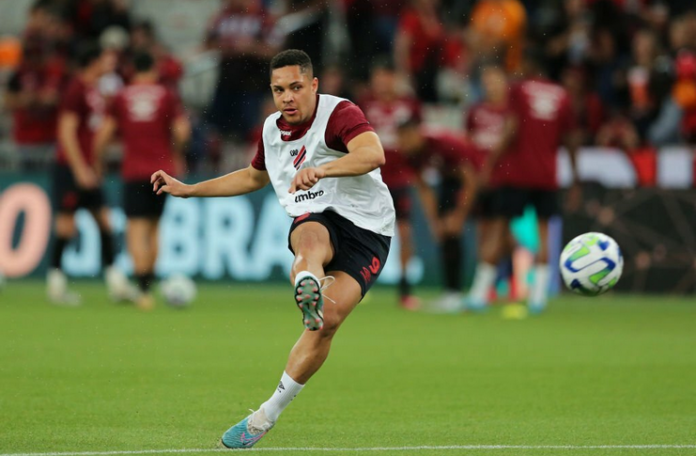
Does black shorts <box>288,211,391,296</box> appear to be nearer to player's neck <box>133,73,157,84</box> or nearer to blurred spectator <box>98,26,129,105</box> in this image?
player's neck <box>133,73,157,84</box>

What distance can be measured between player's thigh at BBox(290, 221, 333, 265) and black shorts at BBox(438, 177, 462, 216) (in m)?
8.22

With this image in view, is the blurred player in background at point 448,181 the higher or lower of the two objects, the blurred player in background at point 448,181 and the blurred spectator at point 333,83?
the lower

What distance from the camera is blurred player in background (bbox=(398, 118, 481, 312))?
559 inches

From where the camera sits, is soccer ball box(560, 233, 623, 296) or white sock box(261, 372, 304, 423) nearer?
white sock box(261, 372, 304, 423)

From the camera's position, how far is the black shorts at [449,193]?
47.9 feet

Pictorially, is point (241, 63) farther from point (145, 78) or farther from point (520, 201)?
point (520, 201)

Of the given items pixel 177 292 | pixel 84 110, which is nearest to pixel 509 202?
pixel 177 292

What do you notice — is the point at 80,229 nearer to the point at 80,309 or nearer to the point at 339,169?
the point at 80,309

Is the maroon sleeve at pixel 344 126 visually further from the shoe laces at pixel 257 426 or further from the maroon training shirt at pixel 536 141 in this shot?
the maroon training shirt at pixel 536 141

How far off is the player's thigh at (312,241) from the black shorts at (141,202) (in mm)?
7912

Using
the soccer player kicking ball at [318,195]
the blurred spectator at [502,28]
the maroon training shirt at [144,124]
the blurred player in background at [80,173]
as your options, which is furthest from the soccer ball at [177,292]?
the soccer player kicking ball at [318,195]

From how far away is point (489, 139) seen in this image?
47.7ft

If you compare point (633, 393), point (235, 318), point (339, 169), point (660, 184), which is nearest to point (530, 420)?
point (633, 393)

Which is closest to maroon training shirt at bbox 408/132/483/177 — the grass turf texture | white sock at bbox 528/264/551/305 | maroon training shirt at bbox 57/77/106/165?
white sock at bbox 528/264/551/305
